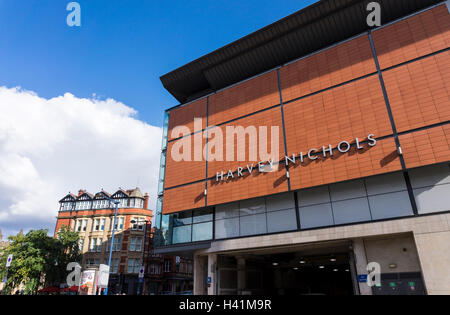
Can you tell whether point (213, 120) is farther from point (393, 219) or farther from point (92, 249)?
point (92, 249)

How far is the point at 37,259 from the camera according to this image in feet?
154

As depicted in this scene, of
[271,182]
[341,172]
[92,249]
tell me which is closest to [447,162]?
[341,172]

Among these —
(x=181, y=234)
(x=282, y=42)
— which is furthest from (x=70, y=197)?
(x=282, y=42)

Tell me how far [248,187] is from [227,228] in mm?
4169

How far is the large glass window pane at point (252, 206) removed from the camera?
2509 centimetres

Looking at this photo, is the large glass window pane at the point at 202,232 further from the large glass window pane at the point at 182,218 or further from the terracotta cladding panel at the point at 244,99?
the terracotta cladding panel at the point at 244,99

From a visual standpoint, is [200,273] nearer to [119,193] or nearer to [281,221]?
[281,221]

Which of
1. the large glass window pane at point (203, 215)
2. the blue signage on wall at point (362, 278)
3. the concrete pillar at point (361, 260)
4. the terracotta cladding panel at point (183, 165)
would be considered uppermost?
the terracotta cladding panel at point (183, 165)

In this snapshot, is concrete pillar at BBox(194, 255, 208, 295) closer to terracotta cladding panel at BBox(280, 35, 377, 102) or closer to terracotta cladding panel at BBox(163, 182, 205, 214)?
terracotta cladding panel at BBox(163, 182, 205, 214)

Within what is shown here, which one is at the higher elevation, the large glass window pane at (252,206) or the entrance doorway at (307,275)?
the large glass window pane at (252,206)

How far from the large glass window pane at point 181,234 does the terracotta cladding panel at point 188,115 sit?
31.6ft

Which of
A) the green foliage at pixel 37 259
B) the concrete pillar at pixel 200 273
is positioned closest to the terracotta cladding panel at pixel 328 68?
the concrete pillar at pixel 200 273

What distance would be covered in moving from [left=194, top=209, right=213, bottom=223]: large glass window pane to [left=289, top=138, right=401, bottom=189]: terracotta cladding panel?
8.43 metres

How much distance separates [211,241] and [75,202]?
53.9 metres
